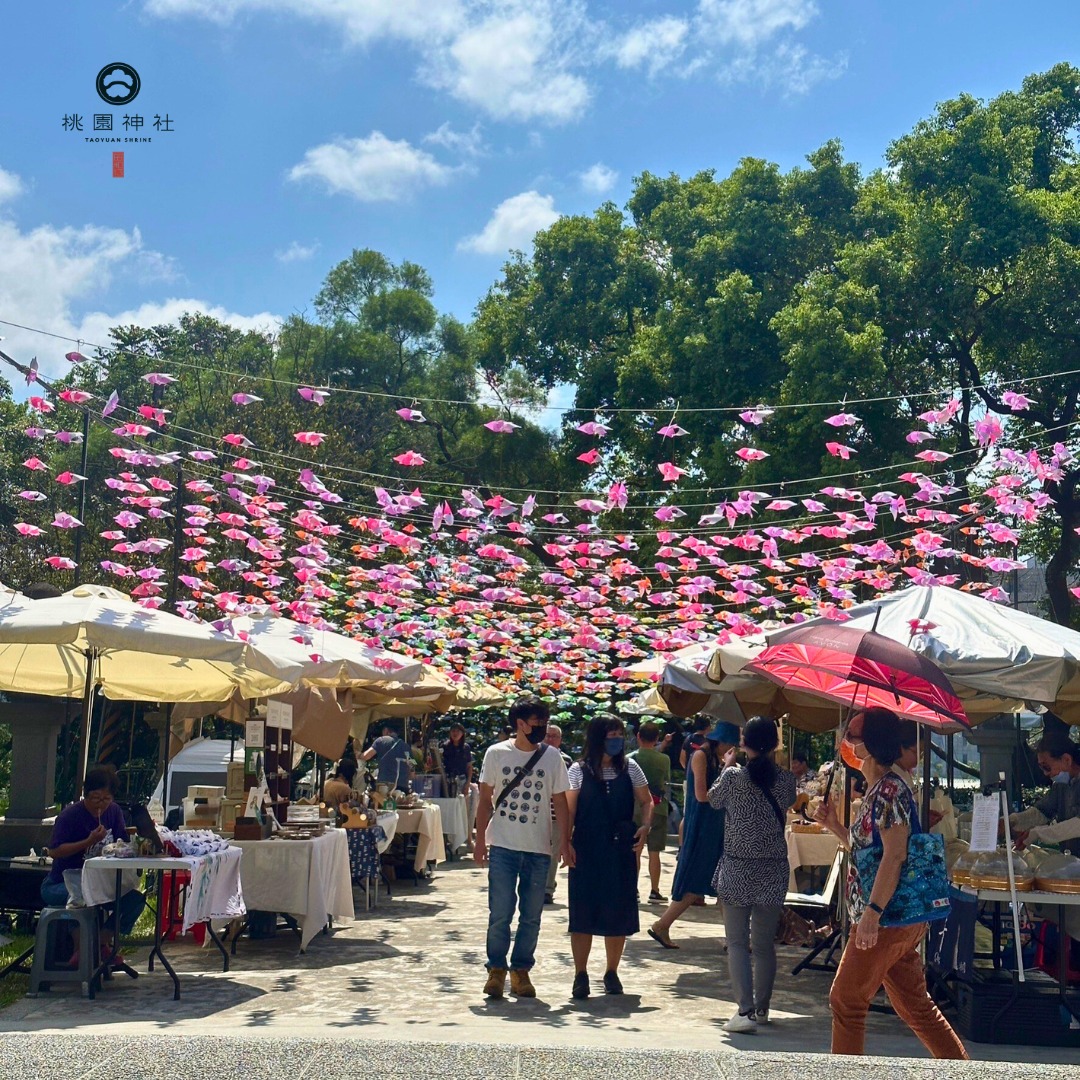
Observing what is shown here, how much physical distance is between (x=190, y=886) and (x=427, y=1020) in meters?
1.91

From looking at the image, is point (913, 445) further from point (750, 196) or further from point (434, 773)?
point (434, 773)

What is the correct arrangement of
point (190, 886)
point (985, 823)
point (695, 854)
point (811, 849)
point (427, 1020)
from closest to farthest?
point (985, 823), point (427, 1020), point (190, 886), point (695, 854), point (811, 849)

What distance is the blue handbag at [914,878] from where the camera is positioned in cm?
539

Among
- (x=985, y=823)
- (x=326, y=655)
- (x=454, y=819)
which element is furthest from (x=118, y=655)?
(x=454, y=819)

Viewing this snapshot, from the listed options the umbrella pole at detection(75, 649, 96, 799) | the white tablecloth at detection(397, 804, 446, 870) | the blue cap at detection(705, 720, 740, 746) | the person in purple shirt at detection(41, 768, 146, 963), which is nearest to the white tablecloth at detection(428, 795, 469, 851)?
the white tablecloth at detection(397, 804, 446, 870)

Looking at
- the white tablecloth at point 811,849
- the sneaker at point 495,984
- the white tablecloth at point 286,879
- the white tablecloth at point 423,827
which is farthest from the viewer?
the white tablecloth at point 423,827

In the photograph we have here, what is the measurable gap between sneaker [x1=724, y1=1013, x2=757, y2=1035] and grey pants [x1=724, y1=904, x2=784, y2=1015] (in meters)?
0.04

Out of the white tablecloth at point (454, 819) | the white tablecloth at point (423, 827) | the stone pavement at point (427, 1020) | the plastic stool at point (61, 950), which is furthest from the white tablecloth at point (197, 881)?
the white tablecloth at point (454, 819)

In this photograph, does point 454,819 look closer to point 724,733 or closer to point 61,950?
point 724,733

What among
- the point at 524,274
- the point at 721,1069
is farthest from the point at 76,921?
the point at 524,274

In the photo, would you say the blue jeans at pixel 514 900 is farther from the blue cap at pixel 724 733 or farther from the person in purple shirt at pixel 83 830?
the blue cap at pixel 724 733

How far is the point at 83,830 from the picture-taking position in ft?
27.8

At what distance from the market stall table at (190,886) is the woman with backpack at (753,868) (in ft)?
10.7

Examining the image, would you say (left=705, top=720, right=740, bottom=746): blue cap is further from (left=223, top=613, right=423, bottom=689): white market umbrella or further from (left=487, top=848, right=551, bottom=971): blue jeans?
(left=487, top=848, right=551, bottom=971): blue jeans
